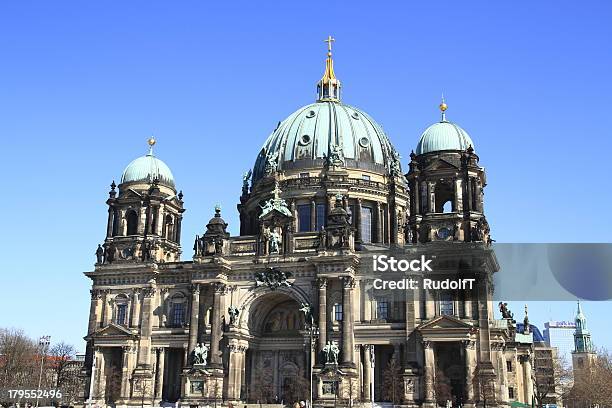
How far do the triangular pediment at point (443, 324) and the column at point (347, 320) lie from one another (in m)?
6.47

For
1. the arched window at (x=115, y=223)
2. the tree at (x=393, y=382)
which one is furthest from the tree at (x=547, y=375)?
the arched window at (x=115, y=223)

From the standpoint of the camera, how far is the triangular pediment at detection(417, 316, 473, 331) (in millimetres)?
62944

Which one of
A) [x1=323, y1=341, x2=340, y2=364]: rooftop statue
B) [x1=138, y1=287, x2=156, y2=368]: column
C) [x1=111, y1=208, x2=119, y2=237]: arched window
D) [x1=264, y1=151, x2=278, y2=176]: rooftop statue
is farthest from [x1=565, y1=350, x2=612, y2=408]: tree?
[x1=111, y1=208, x2=119, y2=237]: arched window

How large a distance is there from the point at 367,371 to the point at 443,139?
2331 cm

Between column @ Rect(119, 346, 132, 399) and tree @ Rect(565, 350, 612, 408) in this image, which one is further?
tree @ Rect(565, 350, 612, 408)

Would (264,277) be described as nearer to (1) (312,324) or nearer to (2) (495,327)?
(1) (312,324)

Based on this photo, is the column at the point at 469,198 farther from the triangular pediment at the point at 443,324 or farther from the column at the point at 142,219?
the column at the point at 142,219

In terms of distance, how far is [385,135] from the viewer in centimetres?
8919

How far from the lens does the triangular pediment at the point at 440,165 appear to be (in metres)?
69.1

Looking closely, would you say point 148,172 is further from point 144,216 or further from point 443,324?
point 443,324

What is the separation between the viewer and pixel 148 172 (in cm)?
8150

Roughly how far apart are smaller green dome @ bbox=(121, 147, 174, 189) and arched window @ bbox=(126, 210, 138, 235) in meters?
3.68

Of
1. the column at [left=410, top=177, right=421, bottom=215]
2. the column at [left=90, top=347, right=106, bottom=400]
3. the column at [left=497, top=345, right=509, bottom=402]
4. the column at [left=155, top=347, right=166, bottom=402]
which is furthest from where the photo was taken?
the column at [left=90, top=347, right=106, bottom=400]

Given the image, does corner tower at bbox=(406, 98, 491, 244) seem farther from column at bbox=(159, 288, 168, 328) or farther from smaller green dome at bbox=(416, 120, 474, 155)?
column at bbox=(159, 288, 168, 328)
